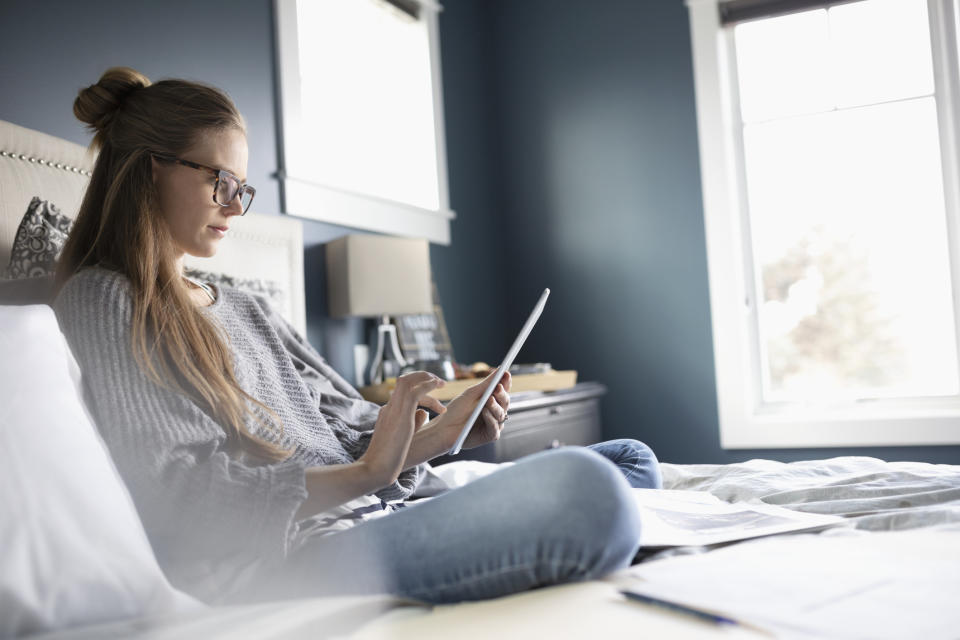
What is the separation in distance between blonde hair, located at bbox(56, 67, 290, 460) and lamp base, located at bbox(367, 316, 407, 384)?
1630 mm

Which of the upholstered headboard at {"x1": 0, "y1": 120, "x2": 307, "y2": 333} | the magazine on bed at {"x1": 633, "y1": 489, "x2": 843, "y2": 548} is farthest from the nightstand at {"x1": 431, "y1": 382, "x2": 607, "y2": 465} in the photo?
the magazine on bed at {"x1": 633, "y1": 489, "x2": 843, "y2": 548}

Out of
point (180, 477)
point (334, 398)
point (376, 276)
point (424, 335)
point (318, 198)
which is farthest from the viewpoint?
point (424, 335)

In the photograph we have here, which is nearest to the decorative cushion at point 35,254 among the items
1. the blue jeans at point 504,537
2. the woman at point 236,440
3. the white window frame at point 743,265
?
the woman at point 236,440

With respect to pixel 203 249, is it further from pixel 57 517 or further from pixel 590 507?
pixel 590 507

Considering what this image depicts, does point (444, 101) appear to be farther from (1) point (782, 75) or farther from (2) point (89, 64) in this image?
(2) point (89, 64)

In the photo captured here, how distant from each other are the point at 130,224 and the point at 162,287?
132 millimetres

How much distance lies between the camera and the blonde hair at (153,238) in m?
1.14

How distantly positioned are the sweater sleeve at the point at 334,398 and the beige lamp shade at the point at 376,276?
3.49 feet

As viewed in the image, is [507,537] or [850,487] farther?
[850,487]

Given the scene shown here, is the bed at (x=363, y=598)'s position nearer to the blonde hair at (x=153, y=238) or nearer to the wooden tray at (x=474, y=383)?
the blonde hair at (x=153, y=238)

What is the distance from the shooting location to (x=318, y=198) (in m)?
2.97

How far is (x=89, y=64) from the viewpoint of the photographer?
7.05 feet

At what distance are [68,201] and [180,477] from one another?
1.00 meters

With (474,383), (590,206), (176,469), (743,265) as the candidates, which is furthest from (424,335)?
(176,469)
